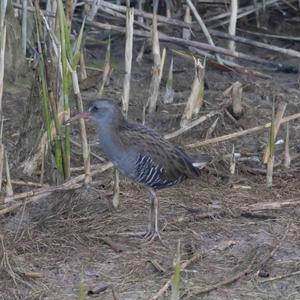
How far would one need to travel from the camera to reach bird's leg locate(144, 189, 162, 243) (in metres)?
5.82

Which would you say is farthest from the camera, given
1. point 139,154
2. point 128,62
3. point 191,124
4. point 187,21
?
point 187,21

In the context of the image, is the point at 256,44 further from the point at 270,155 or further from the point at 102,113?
the point at 102,113

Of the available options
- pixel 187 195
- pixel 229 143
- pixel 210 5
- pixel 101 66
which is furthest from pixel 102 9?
pixel 187 195

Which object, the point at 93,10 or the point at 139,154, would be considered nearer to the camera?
the point at 139,154

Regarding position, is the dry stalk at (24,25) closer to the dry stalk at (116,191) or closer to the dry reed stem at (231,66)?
the dry reed stem at (231,66)

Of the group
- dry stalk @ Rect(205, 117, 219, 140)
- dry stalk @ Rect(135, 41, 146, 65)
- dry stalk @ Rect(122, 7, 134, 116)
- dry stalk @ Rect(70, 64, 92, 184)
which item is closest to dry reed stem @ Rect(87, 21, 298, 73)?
dry stalk @ Rect(135, 41, 146, 65)

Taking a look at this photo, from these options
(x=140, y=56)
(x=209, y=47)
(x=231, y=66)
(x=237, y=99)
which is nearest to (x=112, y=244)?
(x=237, y=99)

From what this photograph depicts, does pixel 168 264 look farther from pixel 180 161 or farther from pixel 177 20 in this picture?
pixel 177 20

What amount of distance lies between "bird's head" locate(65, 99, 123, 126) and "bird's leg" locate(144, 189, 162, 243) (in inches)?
19.6

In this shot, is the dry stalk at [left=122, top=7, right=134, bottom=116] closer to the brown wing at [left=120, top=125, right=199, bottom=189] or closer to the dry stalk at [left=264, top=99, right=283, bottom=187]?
the brown wing at [left=120, top=125, right=199, bottom=189]

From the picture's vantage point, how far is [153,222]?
587 centimetres

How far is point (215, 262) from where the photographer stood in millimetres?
5551

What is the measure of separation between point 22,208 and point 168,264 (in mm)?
963

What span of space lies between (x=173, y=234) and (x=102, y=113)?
31.7 inches
